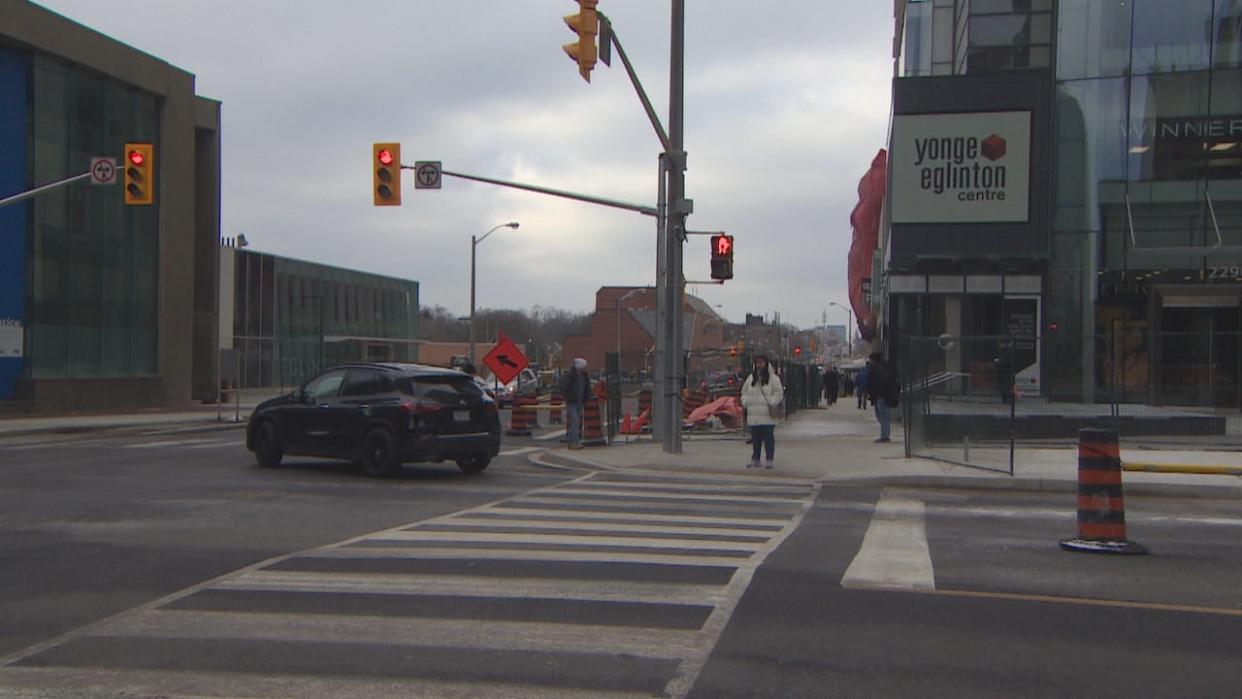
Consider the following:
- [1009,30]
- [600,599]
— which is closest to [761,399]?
[600,599]

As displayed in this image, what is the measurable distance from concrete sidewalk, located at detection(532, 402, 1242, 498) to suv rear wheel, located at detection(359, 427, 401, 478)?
11.4ft

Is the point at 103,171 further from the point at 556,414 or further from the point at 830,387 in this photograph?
the point at 830,387

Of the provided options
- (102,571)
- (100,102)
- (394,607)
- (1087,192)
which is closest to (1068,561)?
(394,607)

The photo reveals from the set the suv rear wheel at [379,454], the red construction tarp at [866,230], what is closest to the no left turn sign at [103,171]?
the suv rear wheel at [379,454]

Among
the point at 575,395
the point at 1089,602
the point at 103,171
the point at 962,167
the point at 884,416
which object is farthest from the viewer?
the point at 962,167

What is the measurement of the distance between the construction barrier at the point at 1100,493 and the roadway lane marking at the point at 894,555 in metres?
1.39

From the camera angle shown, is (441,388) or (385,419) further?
(441,388)

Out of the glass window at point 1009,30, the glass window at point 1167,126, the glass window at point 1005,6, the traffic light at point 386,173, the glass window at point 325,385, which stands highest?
the glass window at point 1005,6

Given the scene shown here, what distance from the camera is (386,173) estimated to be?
21531 mm

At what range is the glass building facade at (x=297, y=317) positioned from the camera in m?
57.9

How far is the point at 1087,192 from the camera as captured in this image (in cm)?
3334

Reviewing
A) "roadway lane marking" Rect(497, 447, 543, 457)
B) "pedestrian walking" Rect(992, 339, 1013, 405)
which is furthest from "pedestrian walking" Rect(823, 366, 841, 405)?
"pedestrian walking" Rect(992, 339, 1013, 405)

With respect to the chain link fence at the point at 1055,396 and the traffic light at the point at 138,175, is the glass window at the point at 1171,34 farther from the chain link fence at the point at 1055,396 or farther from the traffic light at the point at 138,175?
the traffic light at the point at 138,175

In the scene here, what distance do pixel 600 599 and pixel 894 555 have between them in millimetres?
3110
